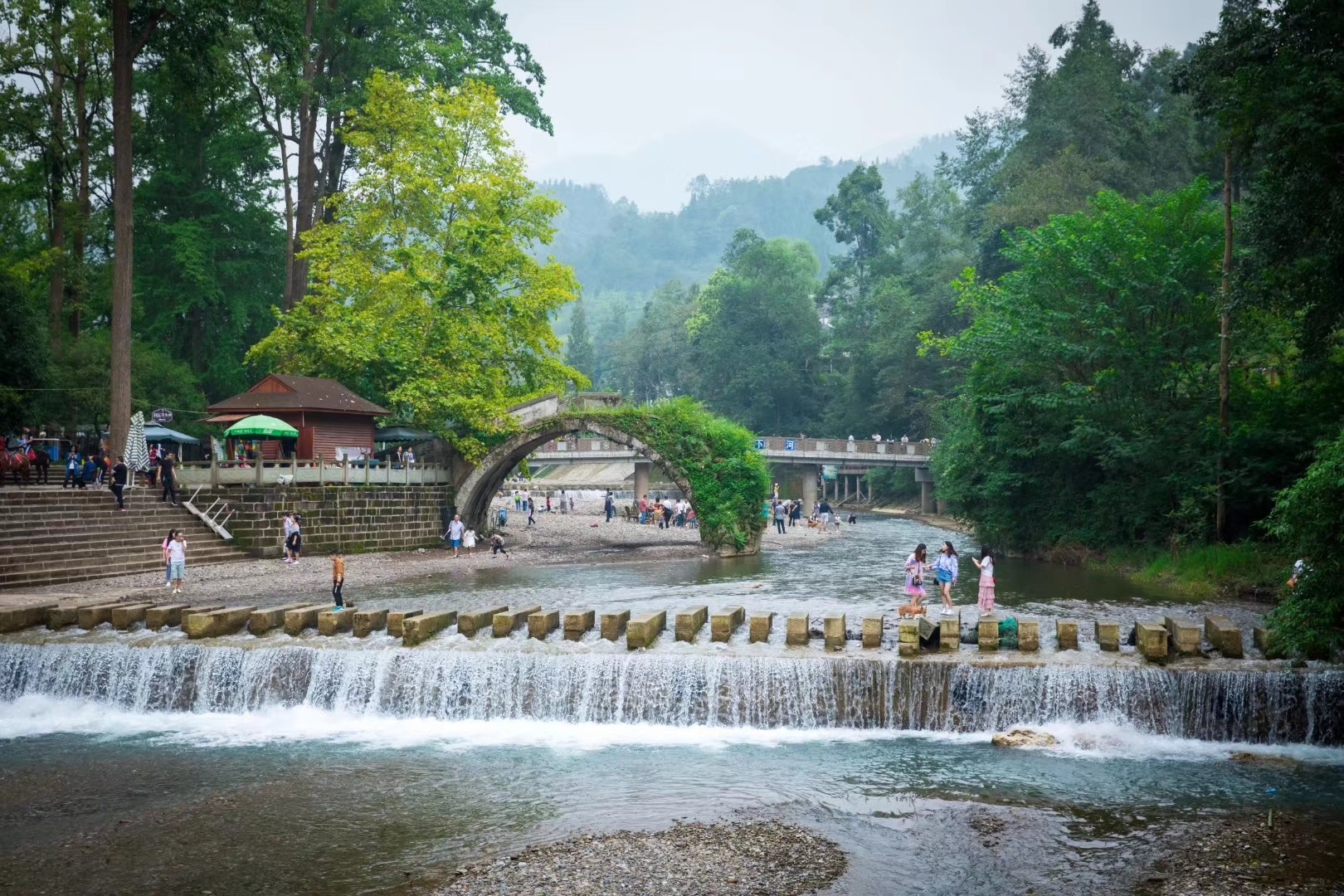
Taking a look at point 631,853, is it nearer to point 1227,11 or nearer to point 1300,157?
point 1300,157

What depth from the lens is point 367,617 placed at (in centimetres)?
2181

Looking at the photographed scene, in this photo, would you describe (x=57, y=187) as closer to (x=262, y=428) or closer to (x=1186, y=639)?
(x=262, y=428)

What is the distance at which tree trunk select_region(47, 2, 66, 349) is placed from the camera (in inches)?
1724

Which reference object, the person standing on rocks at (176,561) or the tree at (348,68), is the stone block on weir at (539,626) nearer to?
the person standing on rocks at (176,561)

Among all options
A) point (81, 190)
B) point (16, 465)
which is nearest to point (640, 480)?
point (81, 190)

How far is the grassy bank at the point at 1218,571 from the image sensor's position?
96.4ft

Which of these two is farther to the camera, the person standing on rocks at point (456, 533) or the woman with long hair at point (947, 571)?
the person standing on rocks at point (456, 533)

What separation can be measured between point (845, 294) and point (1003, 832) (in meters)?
97.1

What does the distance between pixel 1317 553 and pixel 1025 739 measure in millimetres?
5343

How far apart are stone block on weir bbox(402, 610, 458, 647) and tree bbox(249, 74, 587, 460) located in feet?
69.9

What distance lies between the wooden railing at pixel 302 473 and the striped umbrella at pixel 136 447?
1.38m

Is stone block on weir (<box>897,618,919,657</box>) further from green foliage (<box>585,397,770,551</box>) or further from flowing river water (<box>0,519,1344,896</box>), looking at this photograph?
green foliage (<box>585,397,770,551</box>)

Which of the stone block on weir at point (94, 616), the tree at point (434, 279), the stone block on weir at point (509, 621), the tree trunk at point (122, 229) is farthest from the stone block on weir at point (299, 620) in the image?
the tree at point (434, 279)

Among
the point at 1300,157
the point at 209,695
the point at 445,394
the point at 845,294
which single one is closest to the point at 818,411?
the point at 845,294
